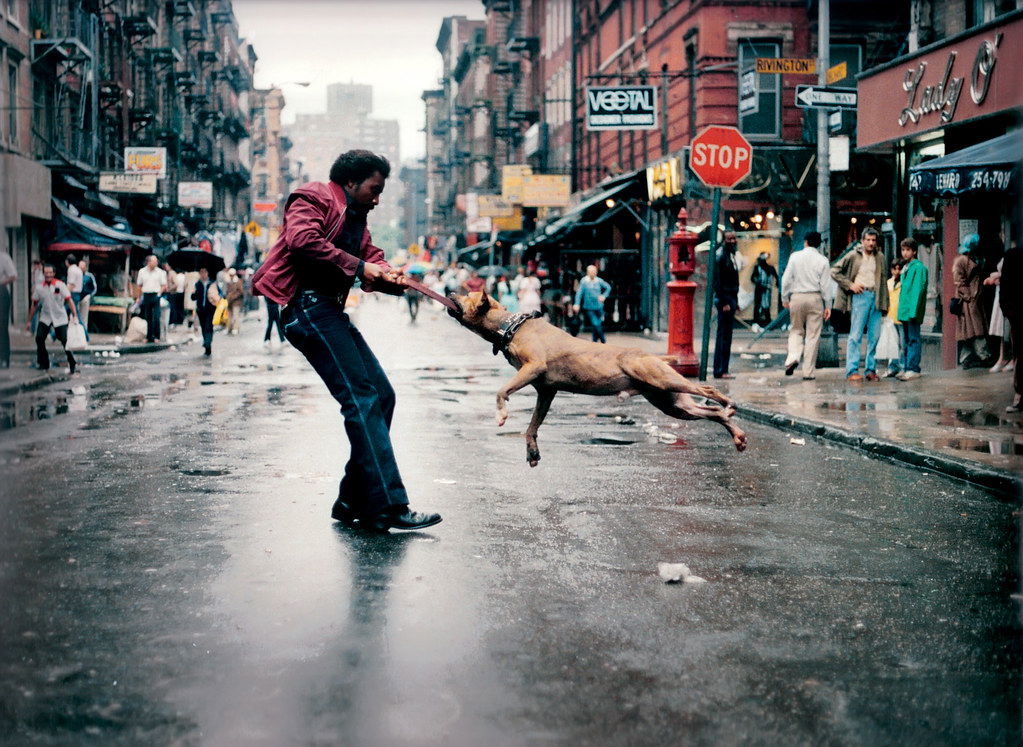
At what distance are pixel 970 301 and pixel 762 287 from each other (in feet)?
44.7

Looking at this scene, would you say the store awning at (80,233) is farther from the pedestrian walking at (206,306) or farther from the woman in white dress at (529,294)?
the woman in white dress at (529,294)

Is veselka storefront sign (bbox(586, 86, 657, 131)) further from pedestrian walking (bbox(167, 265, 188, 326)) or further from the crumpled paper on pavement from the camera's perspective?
the crumpled paper on pavement

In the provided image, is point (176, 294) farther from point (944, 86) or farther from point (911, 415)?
point (911, 415)

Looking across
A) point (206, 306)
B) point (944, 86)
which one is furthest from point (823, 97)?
point (206, 306)

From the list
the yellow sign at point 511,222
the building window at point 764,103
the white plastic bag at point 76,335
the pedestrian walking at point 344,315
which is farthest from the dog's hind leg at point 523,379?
the yellow sign at point 511,222

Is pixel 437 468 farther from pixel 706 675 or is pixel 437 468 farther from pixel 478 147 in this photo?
pixel 478 147

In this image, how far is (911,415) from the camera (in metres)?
12.4

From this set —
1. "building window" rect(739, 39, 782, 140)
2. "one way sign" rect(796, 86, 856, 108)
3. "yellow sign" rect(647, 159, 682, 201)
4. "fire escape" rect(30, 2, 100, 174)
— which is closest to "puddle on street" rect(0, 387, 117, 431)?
"one way sign" rect(796, 86, 856, 108)

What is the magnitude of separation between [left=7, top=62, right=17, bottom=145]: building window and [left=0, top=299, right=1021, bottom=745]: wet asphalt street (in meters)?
25.8

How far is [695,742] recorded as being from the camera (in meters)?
3.63

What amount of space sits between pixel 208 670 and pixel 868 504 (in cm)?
A: 486

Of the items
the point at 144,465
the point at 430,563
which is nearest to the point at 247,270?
the point at 144,465

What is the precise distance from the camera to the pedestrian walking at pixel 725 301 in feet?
57.7

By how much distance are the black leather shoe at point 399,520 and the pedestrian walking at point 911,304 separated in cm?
1107
